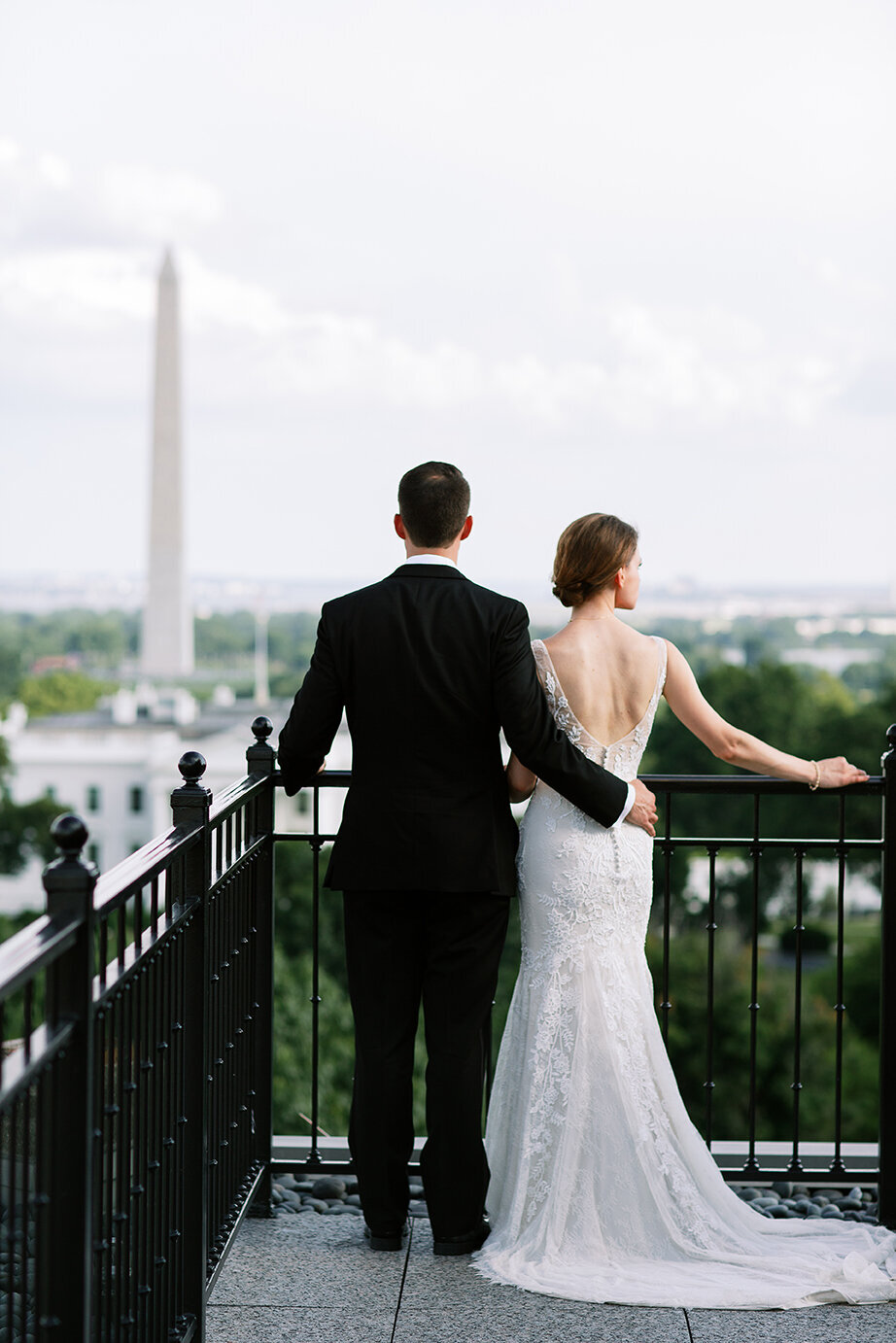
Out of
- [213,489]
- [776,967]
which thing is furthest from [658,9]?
[776,967]

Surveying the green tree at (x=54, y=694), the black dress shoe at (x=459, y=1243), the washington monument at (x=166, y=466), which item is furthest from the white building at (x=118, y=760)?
the black dress shoe at (x=459, y=1243)

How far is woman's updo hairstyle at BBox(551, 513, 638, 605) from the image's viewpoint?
3229 mm

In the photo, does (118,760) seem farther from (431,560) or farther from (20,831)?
(431,560)

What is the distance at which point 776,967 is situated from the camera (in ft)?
151

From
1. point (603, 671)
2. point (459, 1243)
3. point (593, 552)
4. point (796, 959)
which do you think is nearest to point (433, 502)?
point (593, 552)

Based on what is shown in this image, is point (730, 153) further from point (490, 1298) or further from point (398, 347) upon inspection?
point (490, 1298)

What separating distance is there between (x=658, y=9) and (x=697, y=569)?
91.9 feet

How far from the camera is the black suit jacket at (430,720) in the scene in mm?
3039

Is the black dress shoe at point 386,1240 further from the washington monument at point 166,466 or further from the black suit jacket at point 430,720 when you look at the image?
the washington monument at point 166,466

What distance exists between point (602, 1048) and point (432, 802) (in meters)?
0.68

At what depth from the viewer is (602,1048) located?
3.23 meters

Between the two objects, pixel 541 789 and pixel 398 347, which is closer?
pixel 541 789

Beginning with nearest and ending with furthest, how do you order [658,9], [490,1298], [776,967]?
[490,1298] → [776,967] → [658,9]

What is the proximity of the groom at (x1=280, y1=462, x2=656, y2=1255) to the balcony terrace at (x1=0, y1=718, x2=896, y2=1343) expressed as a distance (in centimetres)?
18
